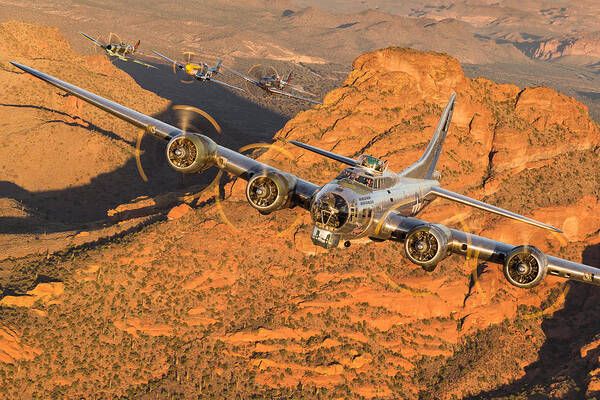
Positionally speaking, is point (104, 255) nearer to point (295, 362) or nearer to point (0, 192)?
point (295, 362)

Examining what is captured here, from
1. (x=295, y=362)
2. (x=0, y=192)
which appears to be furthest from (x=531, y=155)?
(x=0, y=192)

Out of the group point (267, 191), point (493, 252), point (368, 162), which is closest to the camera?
point (267, 191)

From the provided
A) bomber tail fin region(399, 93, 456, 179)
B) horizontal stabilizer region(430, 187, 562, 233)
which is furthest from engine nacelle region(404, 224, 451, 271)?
bomber tail fin region(399, 93, 456, 179)

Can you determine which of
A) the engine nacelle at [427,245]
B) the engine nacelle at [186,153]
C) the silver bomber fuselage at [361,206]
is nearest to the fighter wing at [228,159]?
the engine nacelle at [186,153]

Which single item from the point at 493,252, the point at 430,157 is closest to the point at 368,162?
the point at 493,252

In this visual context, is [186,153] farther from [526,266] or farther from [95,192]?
[95,192]

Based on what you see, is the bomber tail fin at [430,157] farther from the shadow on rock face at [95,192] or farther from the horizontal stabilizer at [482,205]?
the shadow on rock face at [95,192]

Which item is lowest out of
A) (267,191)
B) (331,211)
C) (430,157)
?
(267,191)
